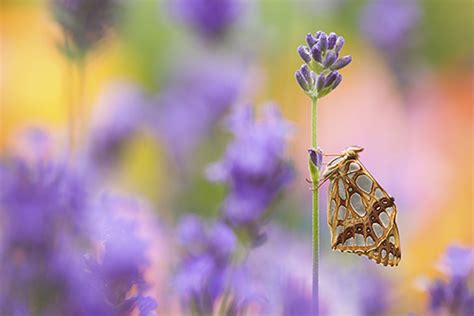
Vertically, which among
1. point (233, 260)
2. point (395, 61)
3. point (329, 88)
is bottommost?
point (233, 260)

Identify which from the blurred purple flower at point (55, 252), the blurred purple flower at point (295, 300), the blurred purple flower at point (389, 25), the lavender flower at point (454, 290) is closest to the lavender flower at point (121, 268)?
the blurred purple flower at point (55, 252)

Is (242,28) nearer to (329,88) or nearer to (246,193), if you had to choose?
(246,193)

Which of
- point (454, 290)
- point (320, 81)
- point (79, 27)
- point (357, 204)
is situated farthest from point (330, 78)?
point (79, 27)

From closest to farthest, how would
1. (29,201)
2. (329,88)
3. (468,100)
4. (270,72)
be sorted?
(329,88)
(29,201)
(270,72)
(468,100)

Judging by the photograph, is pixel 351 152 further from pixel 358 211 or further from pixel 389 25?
pixel 389 25

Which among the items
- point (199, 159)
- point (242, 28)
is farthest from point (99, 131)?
point (242, 28)

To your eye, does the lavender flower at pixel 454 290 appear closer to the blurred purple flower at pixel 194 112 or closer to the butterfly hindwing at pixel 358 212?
the butterfly hindwing at pixel 358 212

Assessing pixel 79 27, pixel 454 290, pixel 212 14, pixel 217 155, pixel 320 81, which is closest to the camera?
pixel 320 81

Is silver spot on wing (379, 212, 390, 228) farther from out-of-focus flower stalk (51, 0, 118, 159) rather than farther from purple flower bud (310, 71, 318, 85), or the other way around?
out-of-focus flower stalk (51, 0, 118, 159)
